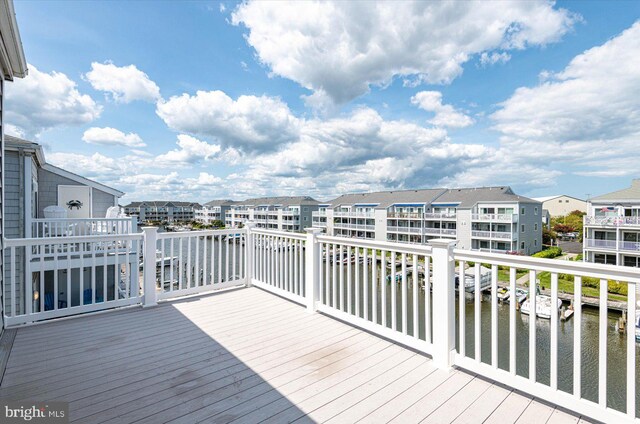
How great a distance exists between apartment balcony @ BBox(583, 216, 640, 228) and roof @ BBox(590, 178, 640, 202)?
4.30ft

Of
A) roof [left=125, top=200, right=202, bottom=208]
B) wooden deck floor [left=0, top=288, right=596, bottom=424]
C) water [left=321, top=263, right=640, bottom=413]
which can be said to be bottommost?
water [left=321, top=263, right=640, bottom=413]

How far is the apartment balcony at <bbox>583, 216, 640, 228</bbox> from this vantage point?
18892 mm

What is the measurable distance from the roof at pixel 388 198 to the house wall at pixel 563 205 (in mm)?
34688

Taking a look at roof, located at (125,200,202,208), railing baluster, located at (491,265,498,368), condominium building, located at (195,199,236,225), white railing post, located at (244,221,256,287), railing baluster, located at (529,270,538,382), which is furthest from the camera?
roof, located at (125,200,202,208)

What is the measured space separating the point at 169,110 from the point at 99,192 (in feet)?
14.4

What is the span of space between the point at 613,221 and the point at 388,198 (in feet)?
61.5

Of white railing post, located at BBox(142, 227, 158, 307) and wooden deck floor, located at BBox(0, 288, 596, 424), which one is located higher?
white railing post, located at BBox(142, 227, 158, 307)

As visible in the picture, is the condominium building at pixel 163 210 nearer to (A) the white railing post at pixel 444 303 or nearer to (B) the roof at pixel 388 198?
(B) the roof at pixel 388 198

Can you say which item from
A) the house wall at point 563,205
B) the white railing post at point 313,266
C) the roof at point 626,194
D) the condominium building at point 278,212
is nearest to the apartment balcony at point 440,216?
the roof at point 626,194

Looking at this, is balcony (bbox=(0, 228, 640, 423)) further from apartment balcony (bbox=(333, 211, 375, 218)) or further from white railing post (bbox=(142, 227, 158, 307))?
apartment balcony (bbox=(333, 211, 375, 218))

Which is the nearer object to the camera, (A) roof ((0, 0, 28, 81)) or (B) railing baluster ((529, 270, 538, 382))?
(B) railing baluster ((529, 270, 538, 382))

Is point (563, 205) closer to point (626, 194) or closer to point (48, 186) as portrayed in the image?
point (626, 194)

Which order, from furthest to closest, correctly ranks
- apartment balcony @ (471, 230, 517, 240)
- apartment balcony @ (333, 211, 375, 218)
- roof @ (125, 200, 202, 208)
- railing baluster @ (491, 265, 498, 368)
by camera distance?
roof @ (125, 200, 202, 208)
apartment balcony @ (333, 211, 375, 218)
apartment balcony @ (471, 230, 517, 240)
railing baluster @ (491, 265, 498, 368)

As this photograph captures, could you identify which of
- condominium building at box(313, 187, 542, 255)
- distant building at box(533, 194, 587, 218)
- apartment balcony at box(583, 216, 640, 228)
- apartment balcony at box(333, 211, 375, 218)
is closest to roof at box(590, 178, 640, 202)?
apartment balcony at box(583, 216, 640, 228)
